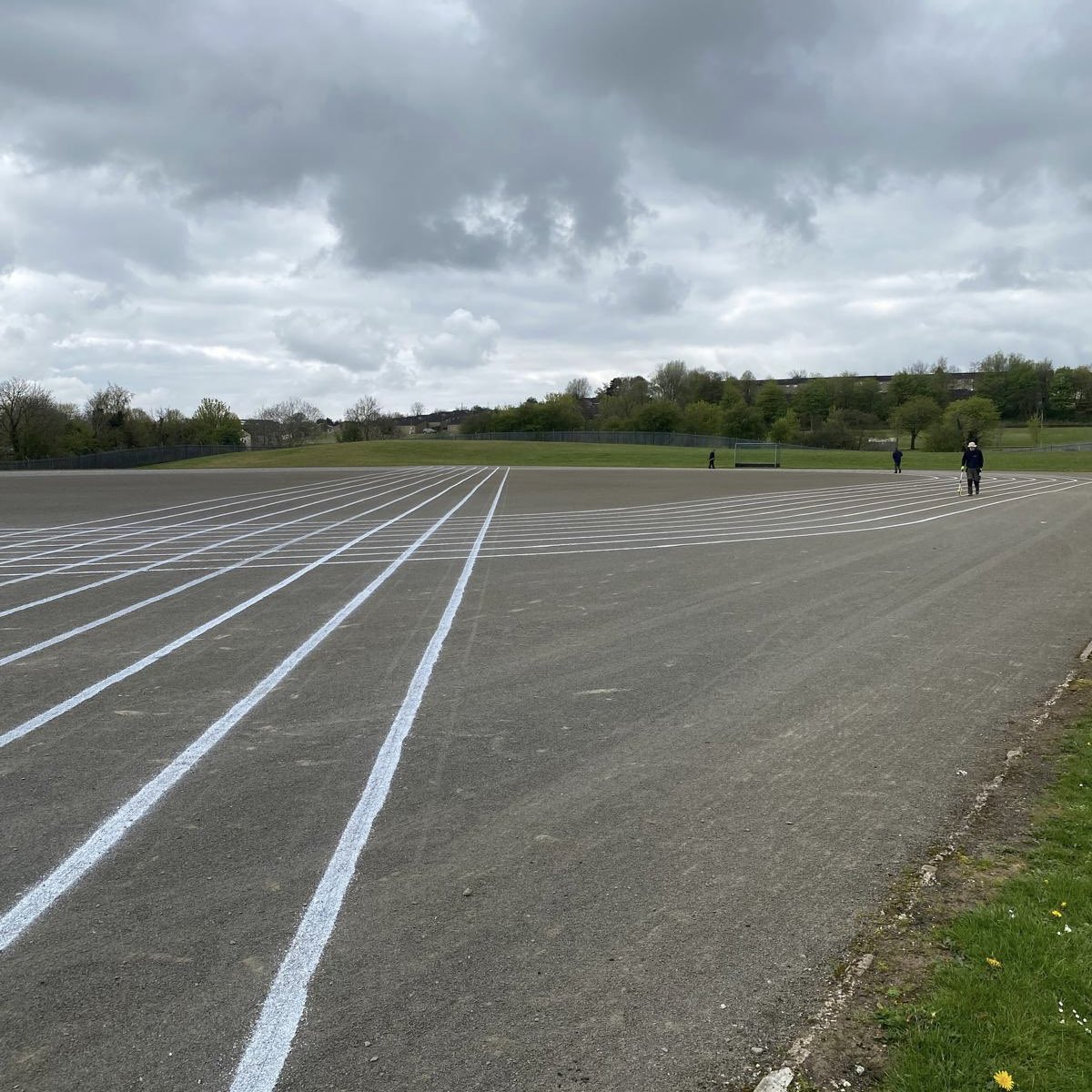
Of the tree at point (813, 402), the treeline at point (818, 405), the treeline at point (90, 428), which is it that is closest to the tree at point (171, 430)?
the treeline at point (90, 428)

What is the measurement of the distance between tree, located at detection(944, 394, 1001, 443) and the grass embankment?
56.5ft

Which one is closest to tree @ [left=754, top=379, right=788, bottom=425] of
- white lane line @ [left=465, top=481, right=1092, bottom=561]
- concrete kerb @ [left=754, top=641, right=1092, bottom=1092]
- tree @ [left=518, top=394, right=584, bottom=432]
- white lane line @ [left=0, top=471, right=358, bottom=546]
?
tree @ [left=518, top=394, right=584, bottom=432]

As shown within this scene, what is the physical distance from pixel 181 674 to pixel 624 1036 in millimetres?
5263

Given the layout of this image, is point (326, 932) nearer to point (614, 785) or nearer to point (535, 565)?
point (614, 785)

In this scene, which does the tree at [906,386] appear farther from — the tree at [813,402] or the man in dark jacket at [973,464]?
the man in dark jacket at [973,464]

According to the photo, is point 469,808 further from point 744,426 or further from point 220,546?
point 744,426

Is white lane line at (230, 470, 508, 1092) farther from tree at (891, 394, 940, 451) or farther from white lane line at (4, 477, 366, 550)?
tree at (891, 394, 940, 451)

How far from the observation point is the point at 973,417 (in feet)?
285

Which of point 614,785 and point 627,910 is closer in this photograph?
point 627,910

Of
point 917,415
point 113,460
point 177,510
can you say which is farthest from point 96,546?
point 917,415

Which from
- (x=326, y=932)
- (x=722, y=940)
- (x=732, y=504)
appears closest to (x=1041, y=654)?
(x=722, y=940)

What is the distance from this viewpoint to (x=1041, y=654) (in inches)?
301

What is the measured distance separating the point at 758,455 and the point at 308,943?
59527 millimetres

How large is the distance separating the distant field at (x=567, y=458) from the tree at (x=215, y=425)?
1161 inches
